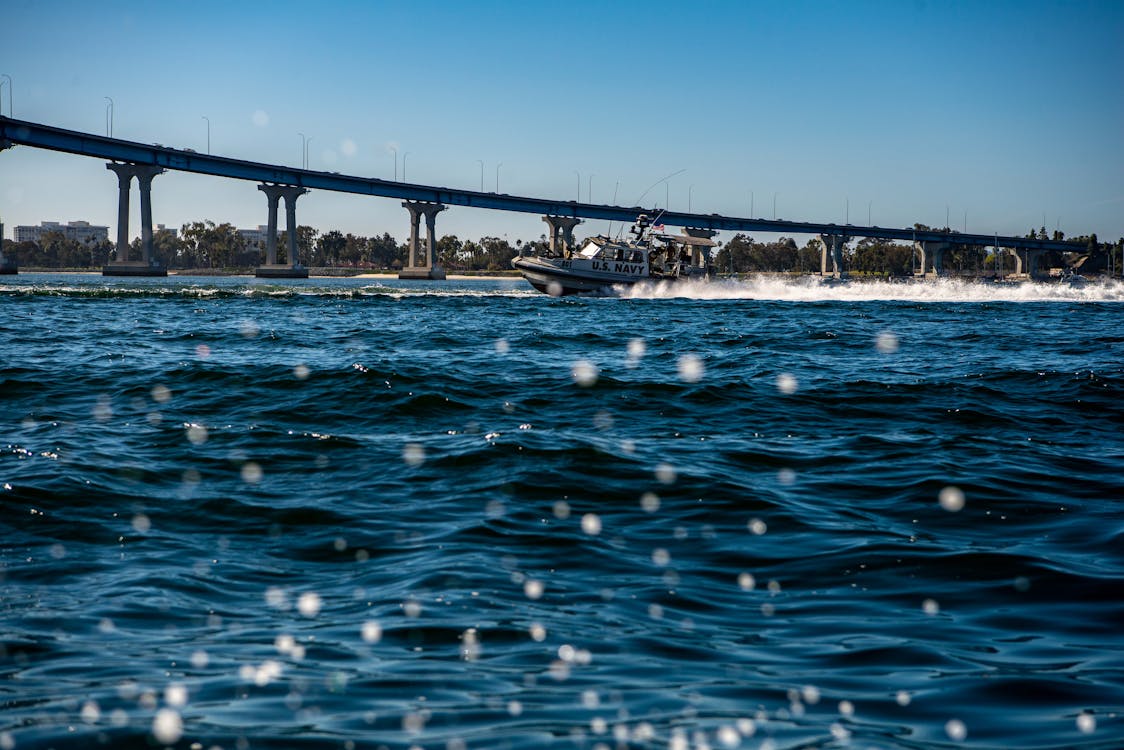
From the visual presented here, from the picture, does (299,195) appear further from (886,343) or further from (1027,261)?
(1027,261)

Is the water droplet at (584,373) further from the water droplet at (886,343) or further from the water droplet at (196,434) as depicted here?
the water droplet at (886,343)

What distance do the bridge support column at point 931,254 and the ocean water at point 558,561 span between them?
161 meters

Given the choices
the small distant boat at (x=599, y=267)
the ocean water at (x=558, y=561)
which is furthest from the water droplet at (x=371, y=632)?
the small distant boat at (x=599, y=267)

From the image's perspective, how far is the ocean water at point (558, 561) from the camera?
14.4ft

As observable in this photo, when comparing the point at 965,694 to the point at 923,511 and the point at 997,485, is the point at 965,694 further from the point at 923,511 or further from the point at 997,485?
the point at 997,485

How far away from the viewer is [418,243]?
144 metres

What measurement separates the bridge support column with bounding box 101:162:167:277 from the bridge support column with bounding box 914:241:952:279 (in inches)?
4659

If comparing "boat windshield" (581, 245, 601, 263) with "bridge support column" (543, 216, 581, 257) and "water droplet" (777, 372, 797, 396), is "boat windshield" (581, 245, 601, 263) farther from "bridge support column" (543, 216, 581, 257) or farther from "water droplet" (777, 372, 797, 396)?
"bridge support column" (543, 216, 581, 257)

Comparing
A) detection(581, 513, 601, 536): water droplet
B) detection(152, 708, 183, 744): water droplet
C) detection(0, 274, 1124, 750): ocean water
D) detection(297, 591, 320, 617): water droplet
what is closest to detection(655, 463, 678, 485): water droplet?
detection(0, 274, 1124, 750): ocean water

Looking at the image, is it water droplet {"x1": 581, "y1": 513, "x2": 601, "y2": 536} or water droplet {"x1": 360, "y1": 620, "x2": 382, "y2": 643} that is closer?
water droplet {"x1": 360, "y1": 620, "x2": 382, "y2": 643}

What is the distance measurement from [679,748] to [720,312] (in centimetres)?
4231

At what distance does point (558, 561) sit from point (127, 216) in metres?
125

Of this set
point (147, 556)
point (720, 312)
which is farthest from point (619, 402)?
point (720, 312)

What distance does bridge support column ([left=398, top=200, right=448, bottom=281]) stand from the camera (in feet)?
436
